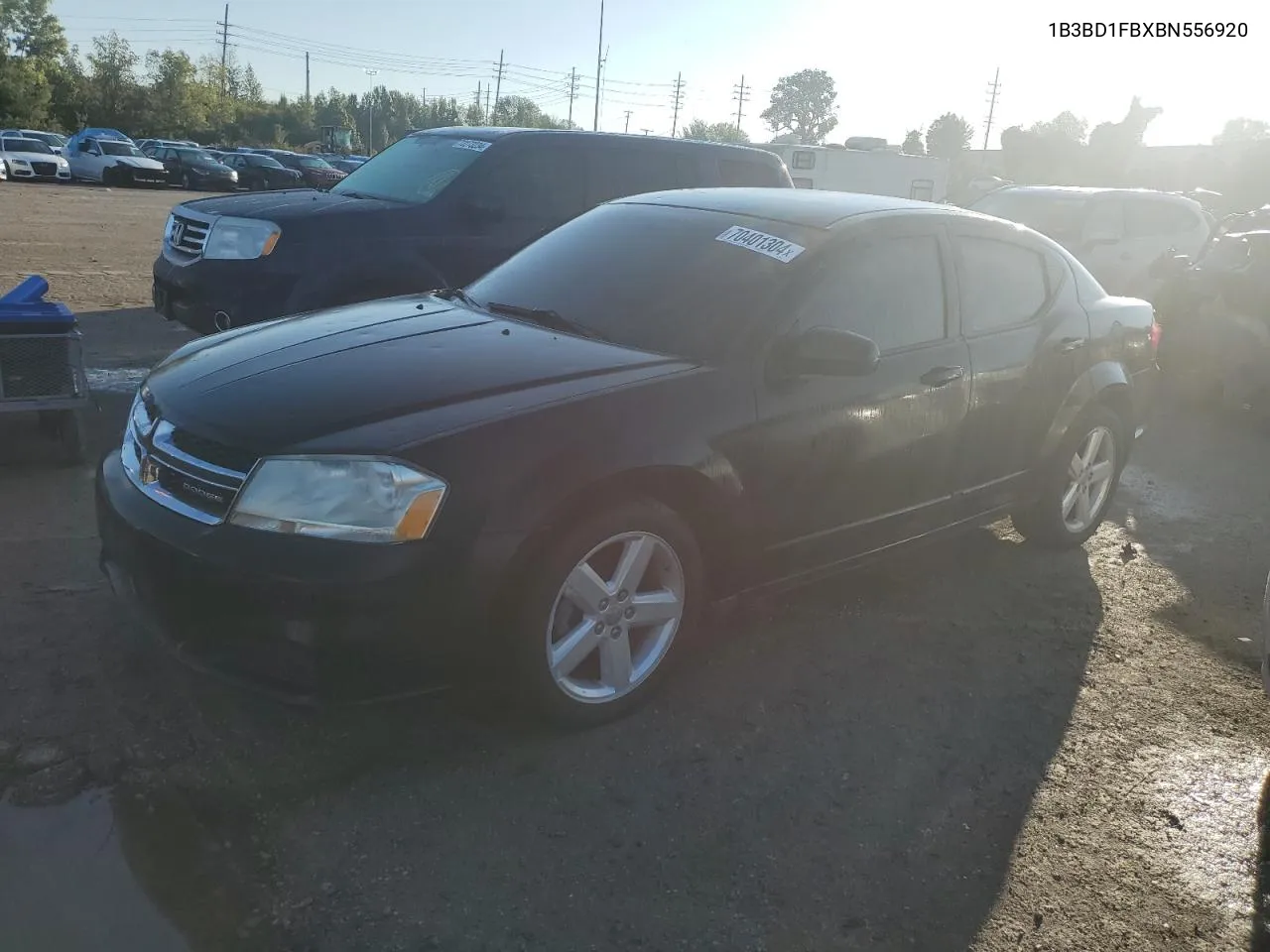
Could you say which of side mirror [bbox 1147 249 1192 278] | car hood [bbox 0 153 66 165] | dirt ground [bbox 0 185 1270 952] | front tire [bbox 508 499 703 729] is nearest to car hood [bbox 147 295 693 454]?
front tire [bbox 508 499 703 729]

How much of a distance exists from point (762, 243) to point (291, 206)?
413 centimetres

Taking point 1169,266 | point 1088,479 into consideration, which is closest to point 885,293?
point 1088,479

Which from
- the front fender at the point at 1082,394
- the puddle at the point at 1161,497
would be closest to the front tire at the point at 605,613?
the front fender at the point at 1082,394

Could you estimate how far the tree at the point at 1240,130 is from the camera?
171 feet

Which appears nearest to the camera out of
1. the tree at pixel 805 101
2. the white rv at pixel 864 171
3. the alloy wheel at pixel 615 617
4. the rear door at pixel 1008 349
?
the alloy wheel at pixel 615 617

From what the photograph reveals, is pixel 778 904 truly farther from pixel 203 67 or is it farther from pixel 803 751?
pixel 203 67

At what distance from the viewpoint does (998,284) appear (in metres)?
4.53

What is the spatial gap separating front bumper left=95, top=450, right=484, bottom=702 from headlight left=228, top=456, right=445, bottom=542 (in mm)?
39

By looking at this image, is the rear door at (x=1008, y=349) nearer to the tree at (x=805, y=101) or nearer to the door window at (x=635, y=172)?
the door window at (x=635, y=172)

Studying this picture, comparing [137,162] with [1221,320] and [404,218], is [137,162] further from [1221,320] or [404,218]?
[1221,320]

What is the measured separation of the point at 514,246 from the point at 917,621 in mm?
4174

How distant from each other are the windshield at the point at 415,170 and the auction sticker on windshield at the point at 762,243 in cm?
367

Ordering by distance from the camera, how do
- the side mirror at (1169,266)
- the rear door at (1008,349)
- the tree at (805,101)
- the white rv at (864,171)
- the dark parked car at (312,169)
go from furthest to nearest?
the tree at (805,101)
the dark parked car at (312,169)
the white rv at (864,171)
the side mirror at (1169,266)
the rear door at (1008,349)

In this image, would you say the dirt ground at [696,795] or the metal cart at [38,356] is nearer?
the dirt ground at [696,795]
